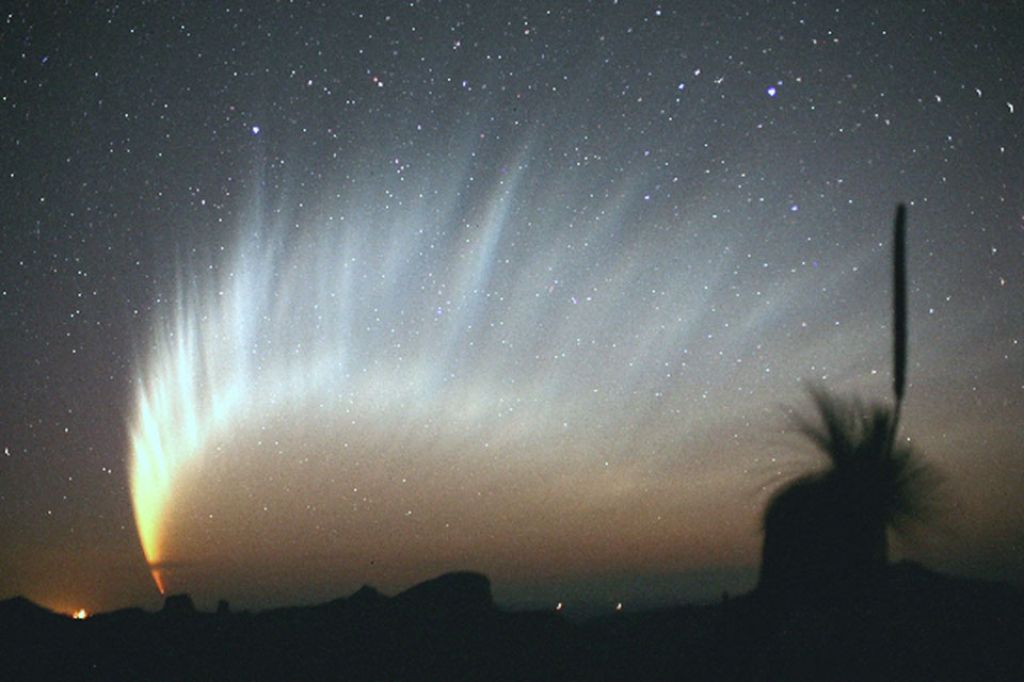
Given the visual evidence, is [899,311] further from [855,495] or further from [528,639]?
[528,639]

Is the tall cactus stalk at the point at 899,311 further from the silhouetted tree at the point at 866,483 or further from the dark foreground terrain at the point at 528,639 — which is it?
the dark foreground terrain at the point at 528,639

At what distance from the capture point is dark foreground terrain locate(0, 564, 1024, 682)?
20.8ft

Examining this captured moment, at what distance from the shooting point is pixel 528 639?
786 inches

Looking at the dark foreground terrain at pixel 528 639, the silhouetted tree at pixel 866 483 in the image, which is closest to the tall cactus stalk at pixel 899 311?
the silhouetted tree at pixel 866 483

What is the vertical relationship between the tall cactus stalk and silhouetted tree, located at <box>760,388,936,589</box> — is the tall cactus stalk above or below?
above

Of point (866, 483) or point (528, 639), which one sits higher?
point (866, 483)

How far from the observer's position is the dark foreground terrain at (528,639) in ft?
20.8

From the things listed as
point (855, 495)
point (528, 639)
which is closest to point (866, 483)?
Result: point (855, 495)

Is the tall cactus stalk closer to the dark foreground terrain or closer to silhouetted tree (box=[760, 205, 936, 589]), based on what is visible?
silhouetted tree (box=[760, 205, 936, 589])

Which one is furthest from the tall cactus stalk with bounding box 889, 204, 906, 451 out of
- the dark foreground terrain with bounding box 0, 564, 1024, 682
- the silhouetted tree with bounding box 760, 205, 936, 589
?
the dark foreground terrain with bounding box 0, 564, 1024, 682

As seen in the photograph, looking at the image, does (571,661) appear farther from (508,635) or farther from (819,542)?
(819,542)

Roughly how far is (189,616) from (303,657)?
603cm

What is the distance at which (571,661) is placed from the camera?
17234mm

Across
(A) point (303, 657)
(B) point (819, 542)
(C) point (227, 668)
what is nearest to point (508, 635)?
(A) point (303, 657)
